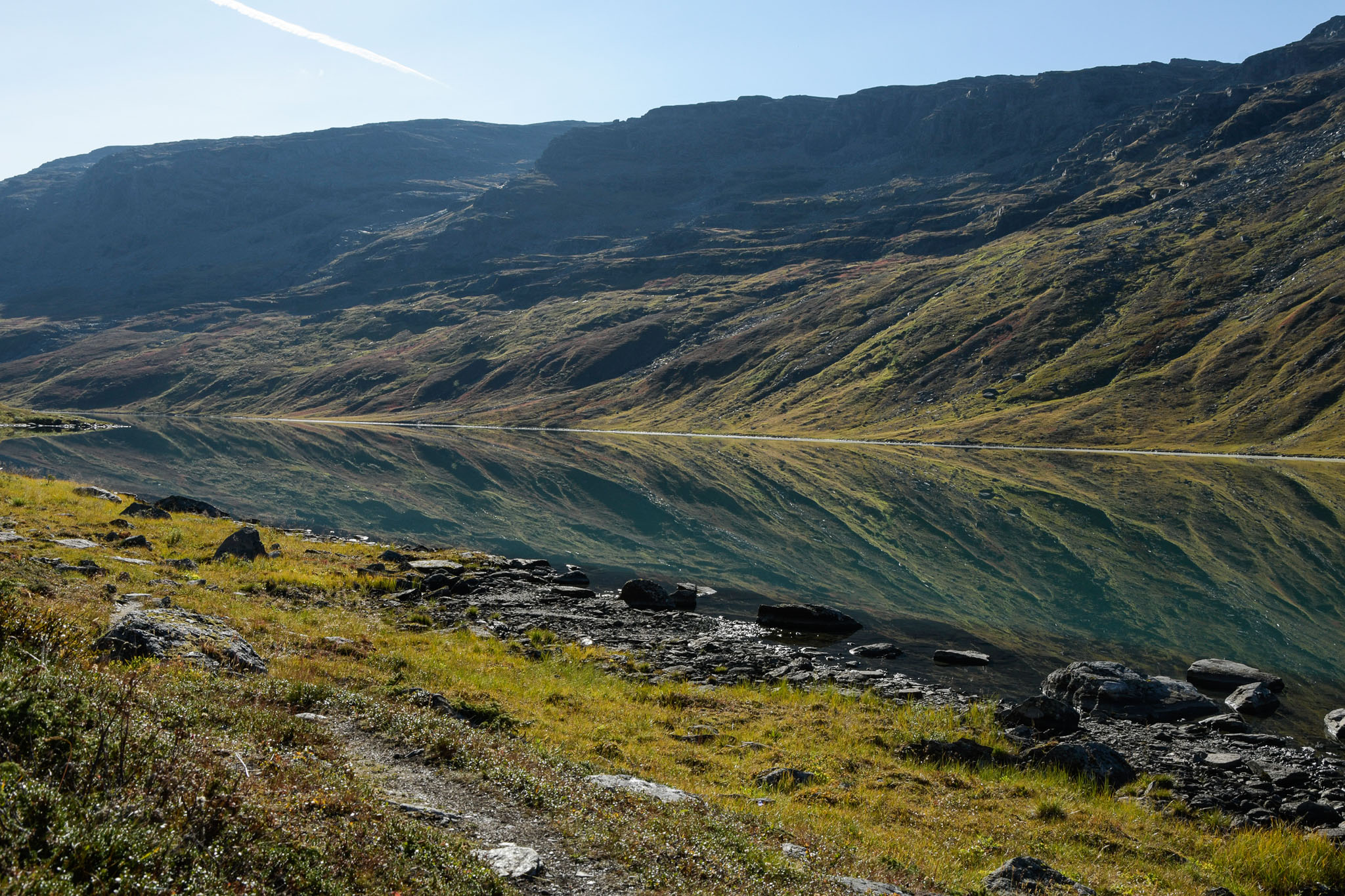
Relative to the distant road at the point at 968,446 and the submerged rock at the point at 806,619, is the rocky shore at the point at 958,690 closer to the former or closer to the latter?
the submerged rock at the point at 806,619

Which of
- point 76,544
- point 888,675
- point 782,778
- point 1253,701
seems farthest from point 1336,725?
point 76,544

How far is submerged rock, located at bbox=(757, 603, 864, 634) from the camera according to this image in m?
37.1

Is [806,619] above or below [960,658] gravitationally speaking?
above

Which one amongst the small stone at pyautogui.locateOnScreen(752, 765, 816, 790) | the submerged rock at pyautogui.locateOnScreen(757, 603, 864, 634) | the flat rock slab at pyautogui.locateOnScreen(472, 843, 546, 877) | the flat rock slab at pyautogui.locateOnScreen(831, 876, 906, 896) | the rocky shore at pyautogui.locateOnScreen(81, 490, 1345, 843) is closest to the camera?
the flat rock slab at pyautogui.locateOnScreen(472, 843, 546, 877)

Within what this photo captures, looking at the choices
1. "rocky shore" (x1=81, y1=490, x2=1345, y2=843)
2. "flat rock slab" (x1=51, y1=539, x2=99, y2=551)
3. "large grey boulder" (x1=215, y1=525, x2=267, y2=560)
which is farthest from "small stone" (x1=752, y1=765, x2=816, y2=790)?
"large grey boulder" (x1=215, y1=525, x2=267, y2=560)

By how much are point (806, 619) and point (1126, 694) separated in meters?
13.9

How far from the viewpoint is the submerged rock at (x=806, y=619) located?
3709 centimetres

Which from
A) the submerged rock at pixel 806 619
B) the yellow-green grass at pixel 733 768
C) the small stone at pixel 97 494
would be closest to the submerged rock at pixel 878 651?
the submerged rock at pixel 806 619

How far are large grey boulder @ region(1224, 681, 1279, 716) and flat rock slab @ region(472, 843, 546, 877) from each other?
27.6 metres

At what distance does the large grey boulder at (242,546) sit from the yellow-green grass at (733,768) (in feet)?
18.0

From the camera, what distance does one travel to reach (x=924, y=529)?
67.2m

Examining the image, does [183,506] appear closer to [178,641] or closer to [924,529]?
[178,641]

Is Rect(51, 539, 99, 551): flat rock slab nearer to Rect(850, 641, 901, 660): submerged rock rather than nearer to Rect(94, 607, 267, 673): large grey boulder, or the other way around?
Rect(94, 607, 267, 673): large grey boulder

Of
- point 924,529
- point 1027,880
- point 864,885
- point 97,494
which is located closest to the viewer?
point 864,885
